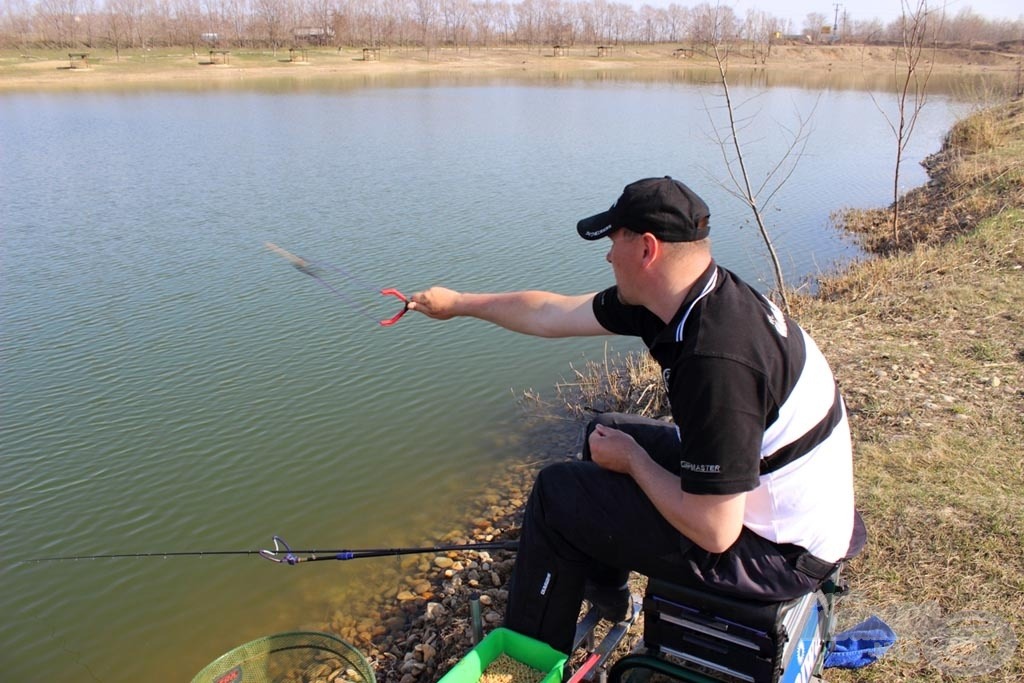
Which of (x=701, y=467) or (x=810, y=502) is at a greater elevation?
(x=701, y=467)

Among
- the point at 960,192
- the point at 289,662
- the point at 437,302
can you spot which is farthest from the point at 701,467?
the point at 960,192

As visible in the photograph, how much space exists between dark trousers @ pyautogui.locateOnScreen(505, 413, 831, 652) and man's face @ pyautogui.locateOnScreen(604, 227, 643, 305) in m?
0.61

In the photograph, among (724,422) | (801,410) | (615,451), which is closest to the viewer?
(724,422)

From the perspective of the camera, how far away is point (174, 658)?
4.41 meters

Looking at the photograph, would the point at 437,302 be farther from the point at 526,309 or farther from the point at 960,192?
the point at 960,192

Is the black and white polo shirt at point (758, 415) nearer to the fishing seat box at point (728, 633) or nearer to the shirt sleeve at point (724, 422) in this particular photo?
the shirt sleeve at point (724, 422)

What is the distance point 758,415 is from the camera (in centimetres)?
194

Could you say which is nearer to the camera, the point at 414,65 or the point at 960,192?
the point at 960,192

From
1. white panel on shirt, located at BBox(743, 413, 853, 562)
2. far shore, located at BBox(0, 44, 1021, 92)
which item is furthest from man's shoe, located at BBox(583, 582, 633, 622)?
far shore, located at BBox(0, 44, 1021, 92)

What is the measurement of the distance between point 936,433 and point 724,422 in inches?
121

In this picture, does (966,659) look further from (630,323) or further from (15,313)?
(15,313)

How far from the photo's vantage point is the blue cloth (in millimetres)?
2760

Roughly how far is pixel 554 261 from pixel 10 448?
6.77 m

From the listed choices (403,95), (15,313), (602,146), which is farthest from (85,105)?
(15,313)
